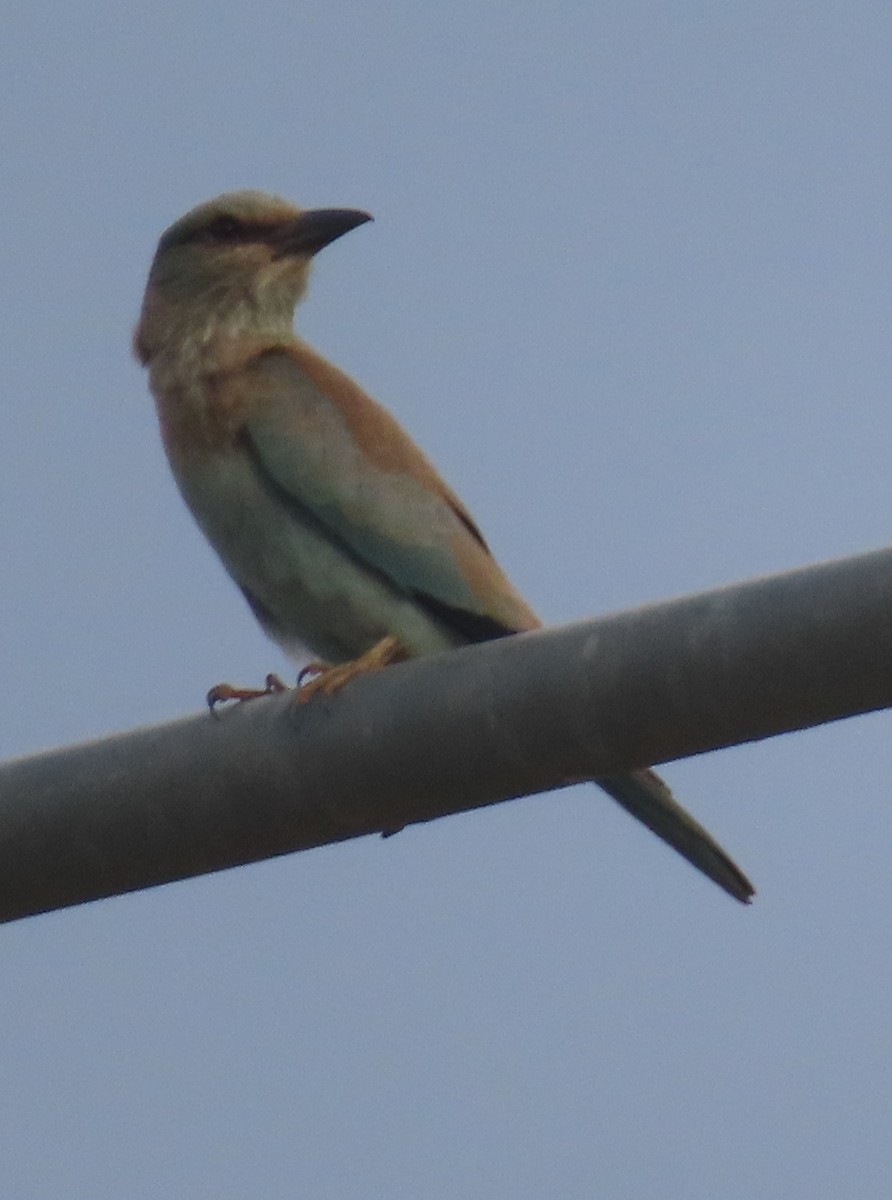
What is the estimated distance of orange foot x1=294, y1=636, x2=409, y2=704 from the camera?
3.77m

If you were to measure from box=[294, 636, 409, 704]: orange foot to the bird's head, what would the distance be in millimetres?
1419

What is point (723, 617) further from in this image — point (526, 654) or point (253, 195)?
point (253, 195)

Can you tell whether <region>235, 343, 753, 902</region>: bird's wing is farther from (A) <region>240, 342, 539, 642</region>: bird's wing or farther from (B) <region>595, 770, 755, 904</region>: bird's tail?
(B) <region>595, 770, 755, 904</region>: bird's tail

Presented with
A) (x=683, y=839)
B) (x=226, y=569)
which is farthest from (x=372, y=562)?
(x=683, y=839)

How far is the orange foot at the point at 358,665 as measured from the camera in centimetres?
377

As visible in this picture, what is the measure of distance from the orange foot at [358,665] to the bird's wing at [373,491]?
15 centimetres

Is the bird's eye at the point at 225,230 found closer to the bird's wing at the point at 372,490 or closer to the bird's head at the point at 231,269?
the bird's head at the point at 231,269

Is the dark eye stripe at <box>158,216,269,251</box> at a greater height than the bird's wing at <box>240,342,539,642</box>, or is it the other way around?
the dark eye stripe at <box>158,216,269,251</box>

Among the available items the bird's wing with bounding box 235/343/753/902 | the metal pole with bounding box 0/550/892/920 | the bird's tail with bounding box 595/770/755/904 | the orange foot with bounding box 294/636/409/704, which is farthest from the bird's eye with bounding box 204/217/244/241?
the metal pole with bounding box 0/550/892/920

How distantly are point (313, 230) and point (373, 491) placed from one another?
1.46 meters

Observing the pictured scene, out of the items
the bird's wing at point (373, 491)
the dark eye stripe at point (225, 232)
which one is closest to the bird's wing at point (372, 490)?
the bird's wing at point (373, 491)

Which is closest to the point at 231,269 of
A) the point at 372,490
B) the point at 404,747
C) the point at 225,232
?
the point at 225,232

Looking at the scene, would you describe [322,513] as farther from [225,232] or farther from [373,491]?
[225,232]

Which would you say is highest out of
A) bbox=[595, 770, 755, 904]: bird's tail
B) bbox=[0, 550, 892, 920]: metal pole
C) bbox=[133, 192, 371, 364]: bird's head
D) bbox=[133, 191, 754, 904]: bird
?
bbox=[133, 192, 371, 364]: bird's head
